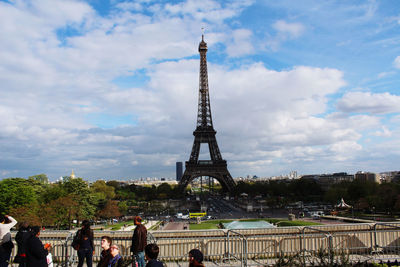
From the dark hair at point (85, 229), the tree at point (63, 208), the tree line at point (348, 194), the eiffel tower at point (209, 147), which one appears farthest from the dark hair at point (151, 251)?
the eiffel tower at point (209, 147)

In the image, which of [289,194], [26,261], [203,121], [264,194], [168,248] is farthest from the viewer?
[264,194]

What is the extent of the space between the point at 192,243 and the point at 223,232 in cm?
150

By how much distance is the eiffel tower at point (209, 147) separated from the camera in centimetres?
8281

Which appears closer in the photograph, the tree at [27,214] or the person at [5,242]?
the person at [5,242]

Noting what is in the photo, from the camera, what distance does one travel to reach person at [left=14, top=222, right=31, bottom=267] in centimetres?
801

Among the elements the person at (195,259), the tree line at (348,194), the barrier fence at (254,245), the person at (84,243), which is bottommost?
the tree line at (348,194)

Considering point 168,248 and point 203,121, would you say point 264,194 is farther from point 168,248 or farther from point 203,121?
point 168,248

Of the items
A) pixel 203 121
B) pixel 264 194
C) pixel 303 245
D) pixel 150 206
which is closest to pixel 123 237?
pixel 303 245

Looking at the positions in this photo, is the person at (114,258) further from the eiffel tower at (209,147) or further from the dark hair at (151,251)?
the eiffel tower at (209,147)

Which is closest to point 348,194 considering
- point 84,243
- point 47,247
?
point 84,243

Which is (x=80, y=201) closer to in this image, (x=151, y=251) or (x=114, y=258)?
(x=114, y=258)

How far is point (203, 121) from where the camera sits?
287 feet

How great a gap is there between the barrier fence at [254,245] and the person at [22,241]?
8.77ft

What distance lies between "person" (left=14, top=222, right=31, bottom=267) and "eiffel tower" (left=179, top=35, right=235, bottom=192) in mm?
73788
